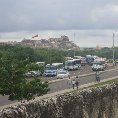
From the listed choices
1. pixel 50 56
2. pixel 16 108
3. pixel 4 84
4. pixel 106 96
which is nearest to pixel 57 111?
pixel 16 108

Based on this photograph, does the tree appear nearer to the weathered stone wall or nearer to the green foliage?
the green foliage

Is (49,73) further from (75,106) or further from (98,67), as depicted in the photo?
(75,106)

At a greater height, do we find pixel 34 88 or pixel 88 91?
pixel 88 91

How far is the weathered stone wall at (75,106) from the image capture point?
9469mm

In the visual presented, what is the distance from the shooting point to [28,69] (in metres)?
29.0

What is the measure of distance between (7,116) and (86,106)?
4359 millimetres

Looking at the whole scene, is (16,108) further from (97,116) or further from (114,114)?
(114,114)

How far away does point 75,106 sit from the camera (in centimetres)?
1187

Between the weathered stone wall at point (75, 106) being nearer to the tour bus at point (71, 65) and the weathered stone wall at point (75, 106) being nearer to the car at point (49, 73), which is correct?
the car at point (49, 73)

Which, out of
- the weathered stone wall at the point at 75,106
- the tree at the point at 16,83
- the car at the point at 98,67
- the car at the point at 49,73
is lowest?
the car at the point at 98,67

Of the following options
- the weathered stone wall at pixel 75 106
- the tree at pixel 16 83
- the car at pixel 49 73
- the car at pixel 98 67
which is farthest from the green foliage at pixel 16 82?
the car at pixel 98 67

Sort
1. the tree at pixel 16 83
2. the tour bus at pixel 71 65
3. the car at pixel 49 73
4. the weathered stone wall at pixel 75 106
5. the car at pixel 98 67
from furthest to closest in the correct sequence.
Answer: the tour bus at pixel 71 65 → the car at pixel 98 67 → the car at pixel 49 73 → the tree at pixel 16 83 → the weathered stone wall at pixel 75 106

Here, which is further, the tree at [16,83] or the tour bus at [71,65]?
the tour bus at [71,65]

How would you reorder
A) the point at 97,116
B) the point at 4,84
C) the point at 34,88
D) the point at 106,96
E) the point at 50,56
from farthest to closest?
the point at 50,56, the point at 34,88, the point at 4,84, the point at 106,96, the point at 97,116
